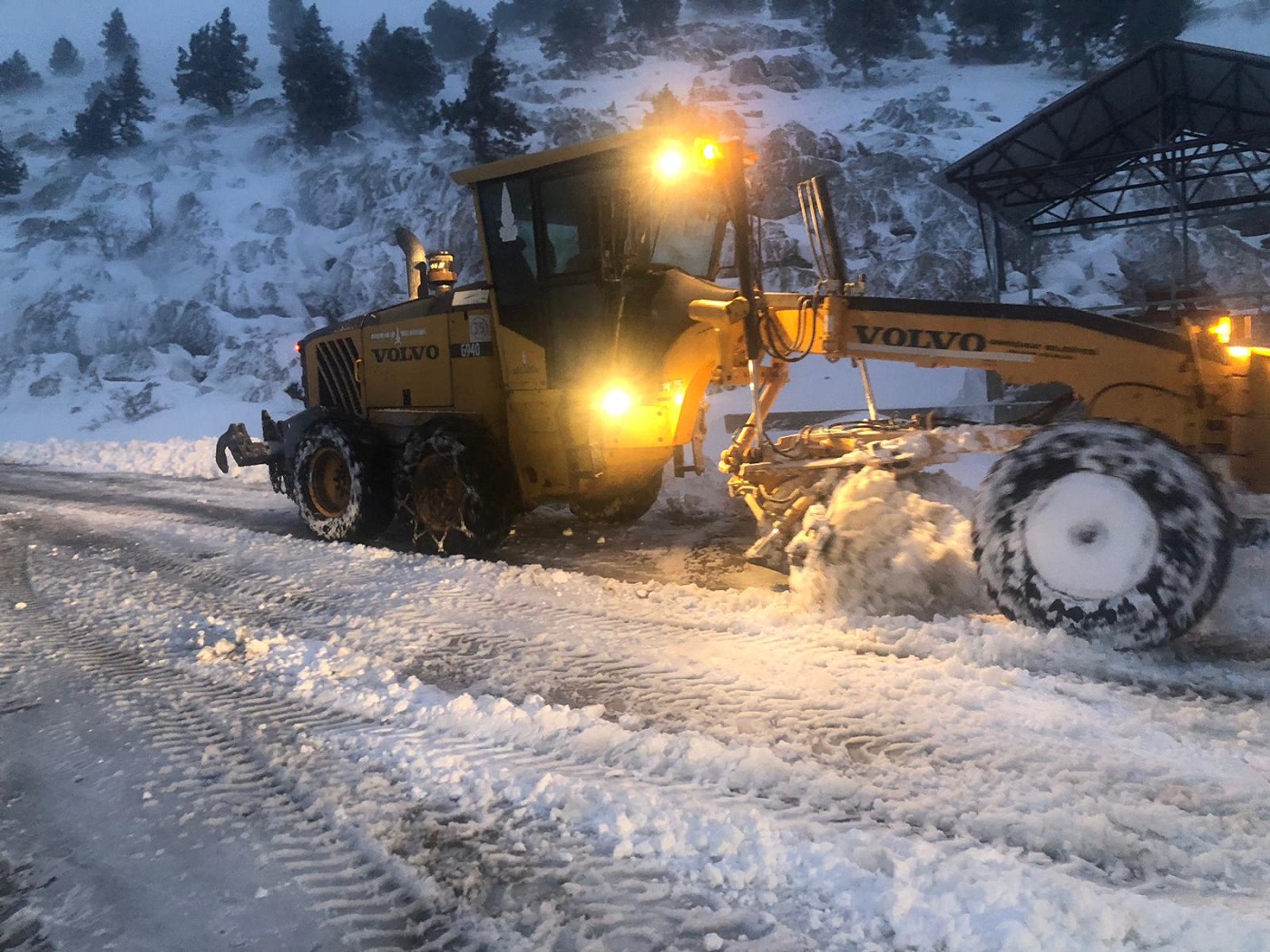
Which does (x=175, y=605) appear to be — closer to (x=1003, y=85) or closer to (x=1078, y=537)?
(x=1078, y=537)

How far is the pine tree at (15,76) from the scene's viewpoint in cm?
7088

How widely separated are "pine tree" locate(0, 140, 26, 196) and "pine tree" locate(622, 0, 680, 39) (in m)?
37.6

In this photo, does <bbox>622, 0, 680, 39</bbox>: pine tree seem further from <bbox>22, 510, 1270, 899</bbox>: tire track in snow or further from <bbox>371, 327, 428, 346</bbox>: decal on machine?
<bbox>22, 510, 1270, 899</bbox>: tire track in snow

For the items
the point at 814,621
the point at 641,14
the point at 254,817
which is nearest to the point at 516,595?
the point at 814,621

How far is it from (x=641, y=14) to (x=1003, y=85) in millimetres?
23778

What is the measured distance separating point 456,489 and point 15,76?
89637mm

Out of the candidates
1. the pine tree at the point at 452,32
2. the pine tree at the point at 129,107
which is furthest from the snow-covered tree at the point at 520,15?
the pine tree at the point at 129,107

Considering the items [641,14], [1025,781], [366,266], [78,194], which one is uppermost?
[641,14]

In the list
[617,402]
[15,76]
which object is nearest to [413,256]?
[617,402]

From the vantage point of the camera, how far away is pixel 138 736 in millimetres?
3199

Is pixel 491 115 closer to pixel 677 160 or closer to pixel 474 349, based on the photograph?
pixel 474 349

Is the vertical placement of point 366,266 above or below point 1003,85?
below

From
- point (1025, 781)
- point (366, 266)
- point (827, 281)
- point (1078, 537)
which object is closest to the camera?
point (1025, 781)

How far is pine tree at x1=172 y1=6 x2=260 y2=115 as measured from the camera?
5444cm
